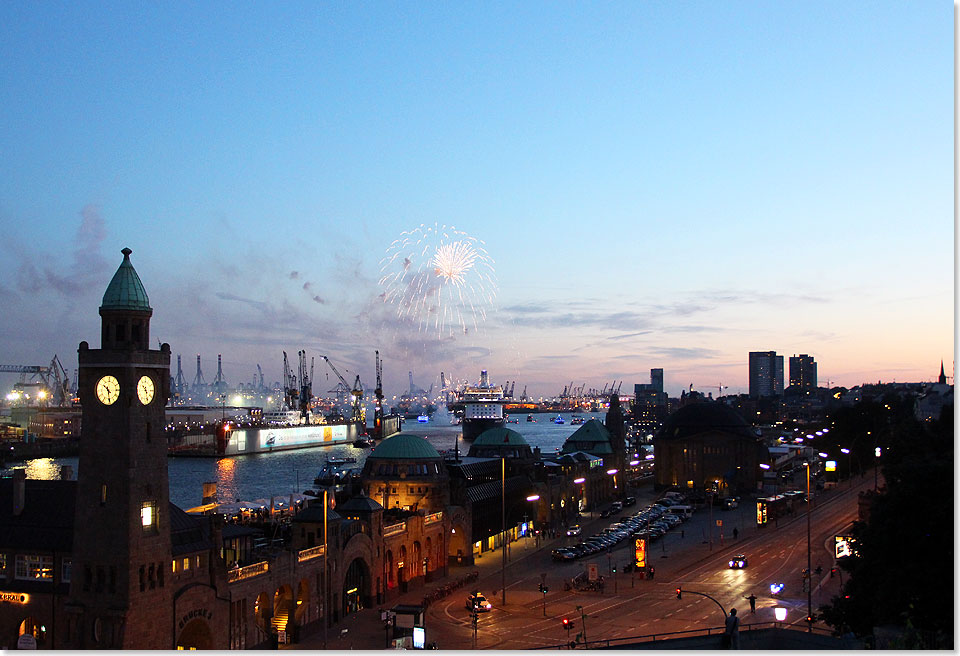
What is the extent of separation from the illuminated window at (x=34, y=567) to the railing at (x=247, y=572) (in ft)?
32.5

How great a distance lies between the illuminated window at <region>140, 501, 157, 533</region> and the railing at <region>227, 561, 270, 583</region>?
7681 millimetres

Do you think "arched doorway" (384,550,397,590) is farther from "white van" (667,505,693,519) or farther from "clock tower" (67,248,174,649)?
"white van" (667,505,693,519)

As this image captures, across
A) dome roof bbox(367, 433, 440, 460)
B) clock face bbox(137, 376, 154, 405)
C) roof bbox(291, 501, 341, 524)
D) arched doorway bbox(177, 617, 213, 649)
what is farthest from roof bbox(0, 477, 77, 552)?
dome roof bbox(367, 433, 440, 460)

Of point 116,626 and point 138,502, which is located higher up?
point 138,502

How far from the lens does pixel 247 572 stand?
59344mm

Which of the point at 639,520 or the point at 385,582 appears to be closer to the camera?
the point at 385,582

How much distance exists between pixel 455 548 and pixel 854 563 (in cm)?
4523

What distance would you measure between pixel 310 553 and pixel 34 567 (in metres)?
18.2

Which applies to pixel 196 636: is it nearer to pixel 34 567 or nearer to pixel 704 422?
pixel 34 567

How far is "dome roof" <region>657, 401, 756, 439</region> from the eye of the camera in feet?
537

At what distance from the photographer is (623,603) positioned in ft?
→ 242

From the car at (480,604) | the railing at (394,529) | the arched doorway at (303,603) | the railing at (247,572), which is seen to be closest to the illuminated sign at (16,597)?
the railing at (247,572)

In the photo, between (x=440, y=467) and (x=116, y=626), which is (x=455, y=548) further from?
(x=116, y=626)

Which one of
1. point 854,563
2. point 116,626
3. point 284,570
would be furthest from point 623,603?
point 116,626
